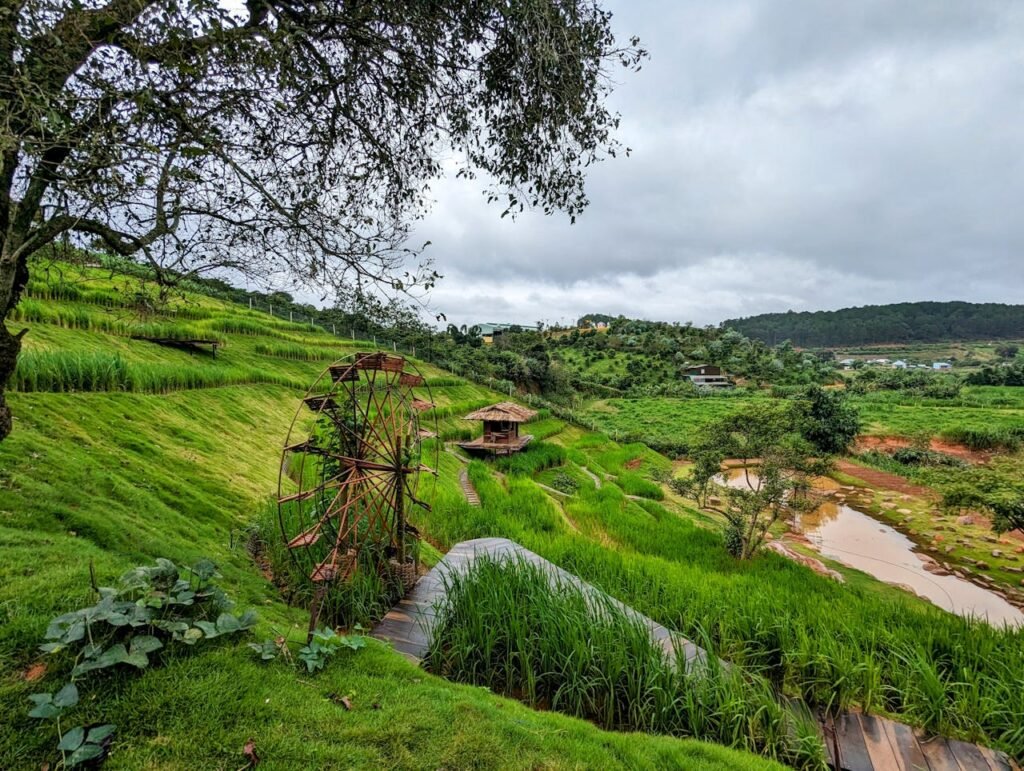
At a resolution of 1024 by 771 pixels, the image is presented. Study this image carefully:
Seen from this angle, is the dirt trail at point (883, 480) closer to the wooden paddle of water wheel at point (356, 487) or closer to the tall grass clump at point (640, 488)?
the tall grass clump at point (640, 488)

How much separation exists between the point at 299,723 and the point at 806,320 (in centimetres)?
18362

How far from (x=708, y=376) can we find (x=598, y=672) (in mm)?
68445

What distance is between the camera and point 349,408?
19.3 ft

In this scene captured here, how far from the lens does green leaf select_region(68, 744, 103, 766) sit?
189 cm

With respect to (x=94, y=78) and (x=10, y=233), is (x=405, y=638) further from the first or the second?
(x=94, y=78)

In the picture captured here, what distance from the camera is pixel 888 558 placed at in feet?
49.3

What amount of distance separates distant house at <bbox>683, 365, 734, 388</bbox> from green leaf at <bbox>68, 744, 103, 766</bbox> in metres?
67.8

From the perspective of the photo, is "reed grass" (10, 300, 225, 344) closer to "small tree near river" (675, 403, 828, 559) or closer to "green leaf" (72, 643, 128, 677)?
"green leaf" (72, 643, 128, 677)

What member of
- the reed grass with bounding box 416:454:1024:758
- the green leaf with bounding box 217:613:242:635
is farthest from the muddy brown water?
the green leaf with bounding box 217:613:242:635

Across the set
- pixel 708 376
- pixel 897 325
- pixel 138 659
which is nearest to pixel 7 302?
pixel 138 659

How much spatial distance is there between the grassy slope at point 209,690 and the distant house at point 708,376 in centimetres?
6586

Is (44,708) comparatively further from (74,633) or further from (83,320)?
(83,320)

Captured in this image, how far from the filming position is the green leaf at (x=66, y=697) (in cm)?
206

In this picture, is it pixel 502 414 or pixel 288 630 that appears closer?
pixel 288 630
